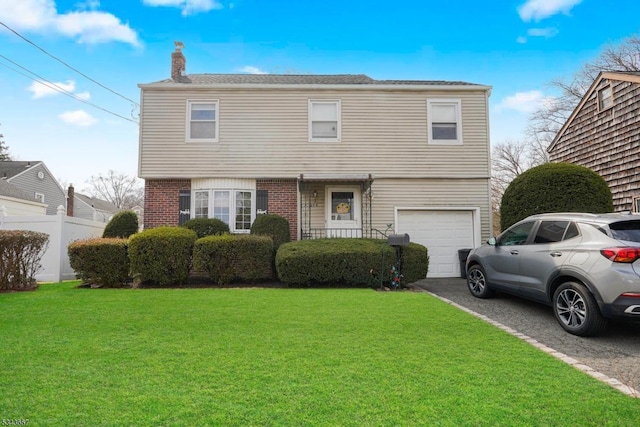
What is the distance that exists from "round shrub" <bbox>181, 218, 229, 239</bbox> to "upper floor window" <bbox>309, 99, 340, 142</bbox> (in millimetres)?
4102

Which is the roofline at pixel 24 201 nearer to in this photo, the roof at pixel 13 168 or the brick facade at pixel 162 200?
the roof at pixel 13 168

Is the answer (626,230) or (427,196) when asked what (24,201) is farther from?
(626,230)

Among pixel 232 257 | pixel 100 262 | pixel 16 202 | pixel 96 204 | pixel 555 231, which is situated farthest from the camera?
pixel 96 204

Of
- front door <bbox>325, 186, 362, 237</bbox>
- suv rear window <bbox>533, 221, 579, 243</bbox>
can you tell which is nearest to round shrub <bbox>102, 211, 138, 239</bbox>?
front door <bbox>325, 186, 362, 237</bbox>

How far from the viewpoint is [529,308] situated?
6.29 m

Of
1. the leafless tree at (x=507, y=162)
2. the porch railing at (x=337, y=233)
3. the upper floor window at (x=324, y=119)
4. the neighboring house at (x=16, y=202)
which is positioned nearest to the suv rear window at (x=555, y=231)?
the porch railing at (x=337, y=233)

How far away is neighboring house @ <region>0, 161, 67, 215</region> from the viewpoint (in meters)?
24.4

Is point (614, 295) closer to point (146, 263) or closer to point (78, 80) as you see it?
point (146, 263)

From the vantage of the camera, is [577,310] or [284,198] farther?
[284,198]

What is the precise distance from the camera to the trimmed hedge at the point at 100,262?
8406 mm

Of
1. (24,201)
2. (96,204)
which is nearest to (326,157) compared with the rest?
(24,201)

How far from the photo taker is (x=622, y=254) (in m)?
4.34

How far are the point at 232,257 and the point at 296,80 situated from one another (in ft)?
23.5

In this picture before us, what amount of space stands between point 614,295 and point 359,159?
7.95m
